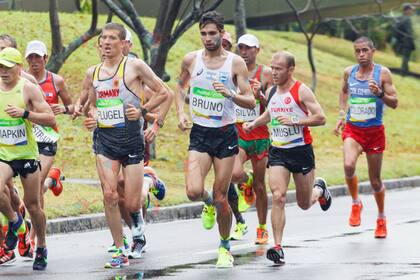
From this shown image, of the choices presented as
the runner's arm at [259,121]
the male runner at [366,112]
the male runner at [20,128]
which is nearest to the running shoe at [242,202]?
the male runner at [366,112]

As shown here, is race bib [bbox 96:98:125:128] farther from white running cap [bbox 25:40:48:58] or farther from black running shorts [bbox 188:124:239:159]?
white running cap [bbox 25:40:48:58]

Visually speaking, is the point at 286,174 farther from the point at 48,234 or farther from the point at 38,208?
the point at 48,234

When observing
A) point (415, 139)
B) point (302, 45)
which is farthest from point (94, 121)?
point (302, 45)

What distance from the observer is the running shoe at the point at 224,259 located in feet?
36.0

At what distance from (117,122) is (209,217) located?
1381 millimetres

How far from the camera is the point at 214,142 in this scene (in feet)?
37.0

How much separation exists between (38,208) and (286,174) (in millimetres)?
2312

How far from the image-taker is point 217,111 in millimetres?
11336

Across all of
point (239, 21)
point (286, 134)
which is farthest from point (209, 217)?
point (239, 21)

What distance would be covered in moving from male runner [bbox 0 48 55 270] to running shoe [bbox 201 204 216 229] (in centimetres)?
155

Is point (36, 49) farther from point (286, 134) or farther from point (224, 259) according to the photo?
point (224, 259)

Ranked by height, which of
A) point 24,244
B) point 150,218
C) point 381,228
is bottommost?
point 150,218

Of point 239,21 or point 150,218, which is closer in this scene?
point 150,218

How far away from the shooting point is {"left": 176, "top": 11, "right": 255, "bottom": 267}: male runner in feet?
36.8
